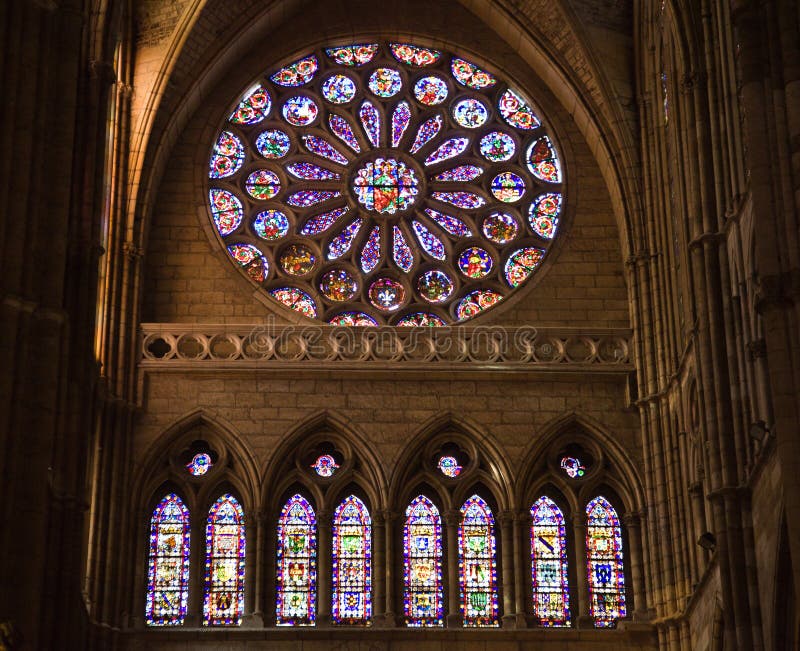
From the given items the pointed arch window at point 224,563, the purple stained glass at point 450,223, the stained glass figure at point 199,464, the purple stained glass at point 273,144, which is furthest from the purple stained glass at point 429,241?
the pointed arch window at point 224,563

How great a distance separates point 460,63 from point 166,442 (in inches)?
295

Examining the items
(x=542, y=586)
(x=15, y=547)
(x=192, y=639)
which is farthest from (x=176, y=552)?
(x=15, y=547)

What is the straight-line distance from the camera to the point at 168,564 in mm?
20297

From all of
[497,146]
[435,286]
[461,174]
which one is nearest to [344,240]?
[435,286]

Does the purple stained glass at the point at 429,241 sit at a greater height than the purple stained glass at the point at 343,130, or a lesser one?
lesser

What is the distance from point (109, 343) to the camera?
20.6m

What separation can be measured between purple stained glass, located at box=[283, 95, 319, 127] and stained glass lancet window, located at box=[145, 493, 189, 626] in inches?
239

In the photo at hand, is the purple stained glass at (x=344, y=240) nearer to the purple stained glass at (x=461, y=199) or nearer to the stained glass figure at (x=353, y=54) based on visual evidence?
the purple stained glass at (x=461, y=199)

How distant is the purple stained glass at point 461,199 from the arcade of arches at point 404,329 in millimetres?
63

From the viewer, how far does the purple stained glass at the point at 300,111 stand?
23.6 metres

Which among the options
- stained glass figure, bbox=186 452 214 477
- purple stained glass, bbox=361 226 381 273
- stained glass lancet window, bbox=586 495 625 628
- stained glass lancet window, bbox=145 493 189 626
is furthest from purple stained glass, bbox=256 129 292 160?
stained glass lancet window, bbox=586 495 625 628

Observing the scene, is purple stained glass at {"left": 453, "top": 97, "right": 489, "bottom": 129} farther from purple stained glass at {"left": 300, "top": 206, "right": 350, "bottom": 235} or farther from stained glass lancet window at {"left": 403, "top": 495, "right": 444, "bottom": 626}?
stained glass lancet window at {"left": 403, "top": 495, "right": 444, "bottom": 626}

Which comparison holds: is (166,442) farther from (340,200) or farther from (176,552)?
(340,200)

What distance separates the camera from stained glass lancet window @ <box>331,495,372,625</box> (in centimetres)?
2012
